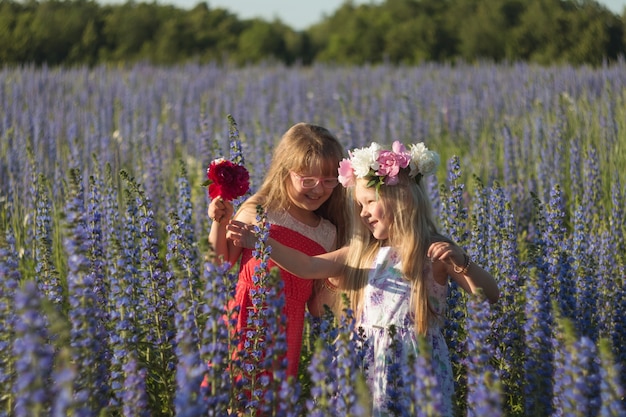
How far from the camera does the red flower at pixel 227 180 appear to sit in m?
3.44

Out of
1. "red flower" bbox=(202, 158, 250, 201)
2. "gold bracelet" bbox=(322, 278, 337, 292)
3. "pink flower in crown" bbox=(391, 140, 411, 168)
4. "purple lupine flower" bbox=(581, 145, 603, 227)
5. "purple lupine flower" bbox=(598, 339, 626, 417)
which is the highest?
"purple lupine flower" bbox=(581, 145, 603, 227)

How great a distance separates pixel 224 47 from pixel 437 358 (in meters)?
18.2

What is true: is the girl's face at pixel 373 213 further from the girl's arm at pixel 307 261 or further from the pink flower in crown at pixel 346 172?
the girl's arm at pixel 307 261

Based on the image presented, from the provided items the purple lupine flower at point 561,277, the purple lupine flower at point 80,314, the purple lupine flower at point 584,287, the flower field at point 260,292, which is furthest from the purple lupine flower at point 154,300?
the purple lupine flower at point 584,287

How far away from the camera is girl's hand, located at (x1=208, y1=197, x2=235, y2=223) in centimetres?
352

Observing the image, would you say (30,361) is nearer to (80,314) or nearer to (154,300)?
(80,314)

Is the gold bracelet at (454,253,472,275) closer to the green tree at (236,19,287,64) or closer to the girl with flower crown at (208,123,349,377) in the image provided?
the girl with flower crown at (208,123,349,377)

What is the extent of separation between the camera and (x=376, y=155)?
3539 mm

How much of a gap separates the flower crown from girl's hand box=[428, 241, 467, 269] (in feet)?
1.24

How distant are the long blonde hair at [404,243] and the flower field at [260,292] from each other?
17 centimetres

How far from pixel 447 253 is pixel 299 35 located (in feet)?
67.0

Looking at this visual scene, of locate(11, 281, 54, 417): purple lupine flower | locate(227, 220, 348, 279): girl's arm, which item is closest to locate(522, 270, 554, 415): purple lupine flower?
locate(227, 220, 348, 279): girl's arm

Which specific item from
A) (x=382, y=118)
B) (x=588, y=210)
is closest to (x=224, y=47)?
(x=382, y=118)

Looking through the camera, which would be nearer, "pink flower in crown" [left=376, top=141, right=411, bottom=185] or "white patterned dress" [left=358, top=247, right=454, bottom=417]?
"white patterned dress" [left=358, top=247, right=454, bottom=417]
